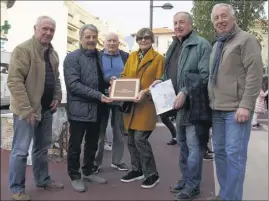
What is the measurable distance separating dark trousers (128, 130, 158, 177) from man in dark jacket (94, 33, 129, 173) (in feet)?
1.88

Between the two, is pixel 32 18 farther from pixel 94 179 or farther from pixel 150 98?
pixel 150 98

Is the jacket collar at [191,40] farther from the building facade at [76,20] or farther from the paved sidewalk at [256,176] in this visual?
the building facade at [76,20]

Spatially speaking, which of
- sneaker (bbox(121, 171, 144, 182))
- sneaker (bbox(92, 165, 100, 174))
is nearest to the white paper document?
sneaker (bbox(121, 171, 144, 182))

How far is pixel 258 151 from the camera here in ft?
18.7

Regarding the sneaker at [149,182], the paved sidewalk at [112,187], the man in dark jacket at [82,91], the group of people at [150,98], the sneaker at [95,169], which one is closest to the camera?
the group of people at [150,98]

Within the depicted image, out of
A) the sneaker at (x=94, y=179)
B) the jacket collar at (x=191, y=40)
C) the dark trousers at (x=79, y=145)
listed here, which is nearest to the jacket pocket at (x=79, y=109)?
the dark trousers at (x=79, y=145)

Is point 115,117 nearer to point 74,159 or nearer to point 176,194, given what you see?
point 74,159

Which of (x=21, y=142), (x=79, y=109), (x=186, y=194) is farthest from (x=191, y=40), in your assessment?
(x=21, y=142)

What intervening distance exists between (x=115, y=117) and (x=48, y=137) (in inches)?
48.4

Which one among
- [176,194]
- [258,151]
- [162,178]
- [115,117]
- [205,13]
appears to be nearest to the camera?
[176,194]

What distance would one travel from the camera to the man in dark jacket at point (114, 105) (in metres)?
4.82

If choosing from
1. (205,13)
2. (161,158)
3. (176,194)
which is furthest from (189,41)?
(205,13)

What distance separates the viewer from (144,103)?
419 centimetres

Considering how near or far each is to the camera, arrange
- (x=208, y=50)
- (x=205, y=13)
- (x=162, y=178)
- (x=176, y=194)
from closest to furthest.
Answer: (x=208, y=50) < (x=176, y=194) < (x=162, y=178) < (x=205, y=13)
